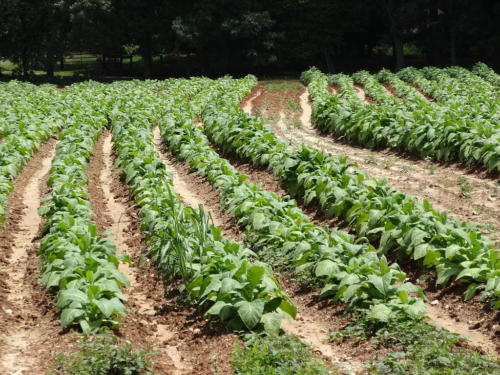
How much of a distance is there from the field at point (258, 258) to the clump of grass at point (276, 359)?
0.02 metres

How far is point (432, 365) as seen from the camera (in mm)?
6102

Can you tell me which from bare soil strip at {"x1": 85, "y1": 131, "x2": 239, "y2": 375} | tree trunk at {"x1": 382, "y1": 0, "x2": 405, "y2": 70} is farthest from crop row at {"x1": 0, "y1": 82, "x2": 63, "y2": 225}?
tree trunk at {"x1": 382, "y1": 0, "x2": 405, "y2": 70}

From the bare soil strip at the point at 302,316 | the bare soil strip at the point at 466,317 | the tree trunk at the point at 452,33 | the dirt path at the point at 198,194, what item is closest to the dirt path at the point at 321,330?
the bare soil strip at the point at 302,316

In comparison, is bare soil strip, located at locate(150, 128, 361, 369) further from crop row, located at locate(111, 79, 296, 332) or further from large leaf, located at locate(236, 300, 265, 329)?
large leaf, located at locate(236, 300, 265, 329)

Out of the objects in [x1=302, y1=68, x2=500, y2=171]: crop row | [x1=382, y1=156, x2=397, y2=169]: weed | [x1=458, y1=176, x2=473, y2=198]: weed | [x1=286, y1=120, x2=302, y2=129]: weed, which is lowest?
[x1=286, y1=120, x2=302, y2=129]: weed

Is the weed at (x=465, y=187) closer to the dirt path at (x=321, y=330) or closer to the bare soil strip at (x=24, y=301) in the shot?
the dirt path at (x=321, y=330)

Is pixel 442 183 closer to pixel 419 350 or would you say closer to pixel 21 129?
pixel 419 350

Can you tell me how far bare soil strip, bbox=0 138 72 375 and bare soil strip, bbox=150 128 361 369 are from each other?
95.8 inches

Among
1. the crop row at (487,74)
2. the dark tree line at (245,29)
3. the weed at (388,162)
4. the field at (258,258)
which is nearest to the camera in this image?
the field at (258,258)

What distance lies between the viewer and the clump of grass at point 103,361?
19.9 ft

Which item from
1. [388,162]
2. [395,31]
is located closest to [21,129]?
[388,162]

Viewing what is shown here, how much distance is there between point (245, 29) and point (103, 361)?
43.2 meters

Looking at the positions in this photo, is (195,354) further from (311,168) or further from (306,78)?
(306,78)

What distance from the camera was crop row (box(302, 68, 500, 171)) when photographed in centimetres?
1457
